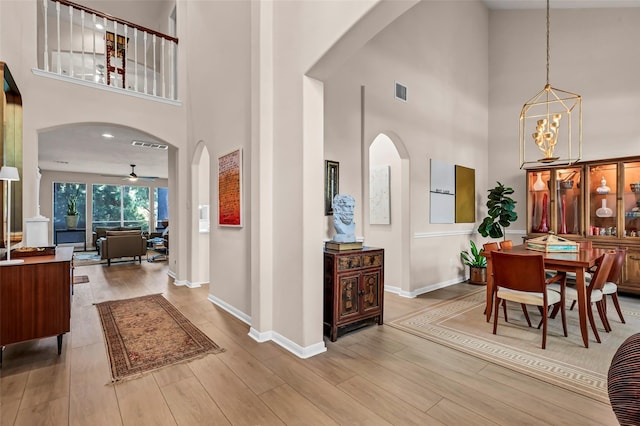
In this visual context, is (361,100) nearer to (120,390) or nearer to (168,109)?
(168,109)

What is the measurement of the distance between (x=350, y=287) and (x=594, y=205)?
15.0 ft

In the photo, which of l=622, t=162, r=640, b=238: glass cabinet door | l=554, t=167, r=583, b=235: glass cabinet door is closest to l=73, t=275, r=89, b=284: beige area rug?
l=554, t=167, r=583, b=235: glass cabinet door

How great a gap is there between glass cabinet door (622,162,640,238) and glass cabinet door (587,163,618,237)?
102 millimetres

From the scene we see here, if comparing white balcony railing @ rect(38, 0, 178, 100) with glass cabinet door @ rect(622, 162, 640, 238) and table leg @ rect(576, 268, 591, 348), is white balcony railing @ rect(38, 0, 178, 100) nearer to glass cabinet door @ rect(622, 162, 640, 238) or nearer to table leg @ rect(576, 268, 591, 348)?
table leg @ rect(576, 268, 591, 348)

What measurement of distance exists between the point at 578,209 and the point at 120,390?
6434 millimetres

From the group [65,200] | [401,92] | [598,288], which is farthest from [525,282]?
[65,200]

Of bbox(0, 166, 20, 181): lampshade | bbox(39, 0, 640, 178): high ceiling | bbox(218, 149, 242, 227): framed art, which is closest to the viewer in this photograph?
bbox(0, 166, 20, 181): lampshade

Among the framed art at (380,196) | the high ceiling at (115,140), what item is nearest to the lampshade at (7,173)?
the high ceiling at (115,140)

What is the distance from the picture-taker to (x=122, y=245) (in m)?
7.41

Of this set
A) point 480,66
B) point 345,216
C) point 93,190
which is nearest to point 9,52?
point 345,216

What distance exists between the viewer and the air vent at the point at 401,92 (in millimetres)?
4514

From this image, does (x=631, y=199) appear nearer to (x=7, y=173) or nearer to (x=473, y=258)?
(x=473, y=258)

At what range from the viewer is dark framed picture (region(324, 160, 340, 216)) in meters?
3.62

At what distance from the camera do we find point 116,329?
10.6 feet
